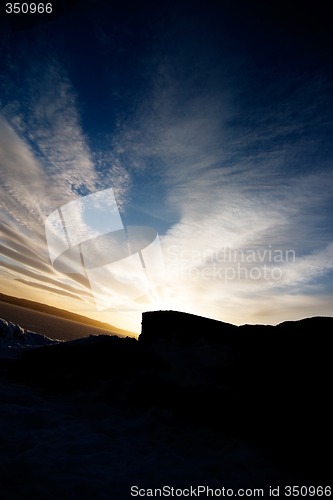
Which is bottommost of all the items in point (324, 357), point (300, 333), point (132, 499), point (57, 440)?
point (132, 499)

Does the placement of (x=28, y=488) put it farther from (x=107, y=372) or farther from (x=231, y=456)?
(x=107, y=372)

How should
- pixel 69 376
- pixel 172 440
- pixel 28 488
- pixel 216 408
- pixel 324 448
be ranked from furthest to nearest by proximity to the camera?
1. pixel 69 376
2. pixel 216 408
3. pixel 172 440
4. pixel 324 448
5. pixel 28 488

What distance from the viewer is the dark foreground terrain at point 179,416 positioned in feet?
16.7

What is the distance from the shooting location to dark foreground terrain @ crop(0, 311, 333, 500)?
201 inches

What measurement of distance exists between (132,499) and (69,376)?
6824 mm

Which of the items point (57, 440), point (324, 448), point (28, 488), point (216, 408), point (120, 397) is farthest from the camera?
point (120, 397)

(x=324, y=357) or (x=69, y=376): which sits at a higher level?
(x=324, y=357)

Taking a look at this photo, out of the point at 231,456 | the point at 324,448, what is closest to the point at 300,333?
the point at 324,448

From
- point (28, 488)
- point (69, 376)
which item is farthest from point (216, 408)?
point (69, 376)

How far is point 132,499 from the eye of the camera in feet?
14.8

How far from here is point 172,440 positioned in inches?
271

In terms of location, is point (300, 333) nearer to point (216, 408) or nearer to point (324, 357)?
point (324, 357)

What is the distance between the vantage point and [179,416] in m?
7.95

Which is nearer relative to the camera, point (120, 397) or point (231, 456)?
point (231, 456)
